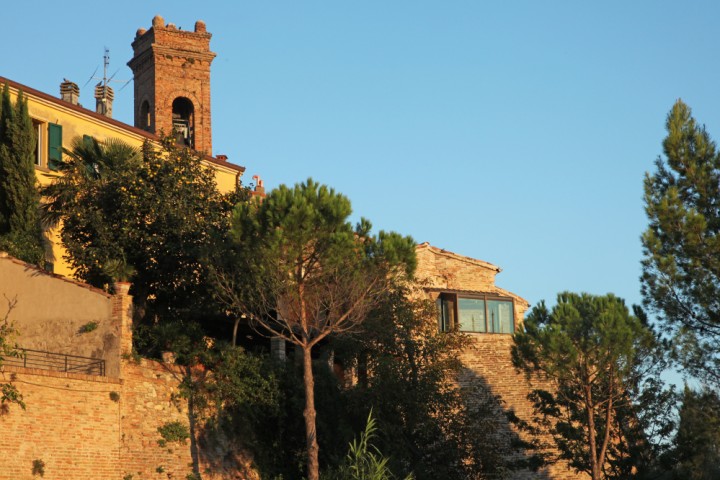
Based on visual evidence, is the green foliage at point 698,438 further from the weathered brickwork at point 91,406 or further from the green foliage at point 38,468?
the green foliage at point 38,468

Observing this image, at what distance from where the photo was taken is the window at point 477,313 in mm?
44188

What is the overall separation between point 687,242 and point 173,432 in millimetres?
14901

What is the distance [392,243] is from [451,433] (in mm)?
8047

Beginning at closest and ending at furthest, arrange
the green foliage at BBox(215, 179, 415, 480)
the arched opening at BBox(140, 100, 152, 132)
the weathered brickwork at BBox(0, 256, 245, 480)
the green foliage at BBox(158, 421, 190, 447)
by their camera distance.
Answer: the weathered brickwork at BBox(0, 256, 245, 480), the green foliage at BBox(215, 179, 415, 480), the green foliage at BBox(158, 421, 190, 447), the arched opening at BBox(140, 100, 152, 132)

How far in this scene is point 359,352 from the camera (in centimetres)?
3650

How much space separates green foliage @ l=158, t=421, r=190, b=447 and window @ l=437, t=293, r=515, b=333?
15165 millimetres

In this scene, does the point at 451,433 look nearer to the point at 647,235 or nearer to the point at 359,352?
the point at 359,352

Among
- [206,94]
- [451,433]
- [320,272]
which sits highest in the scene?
[206,94]

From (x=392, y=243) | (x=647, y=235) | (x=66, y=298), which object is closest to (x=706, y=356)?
(x=647, y=235)

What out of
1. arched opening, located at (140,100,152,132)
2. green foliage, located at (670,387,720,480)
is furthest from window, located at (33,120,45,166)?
green foliage, located at (670,387,720,480)

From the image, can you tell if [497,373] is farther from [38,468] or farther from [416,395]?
[38,468]

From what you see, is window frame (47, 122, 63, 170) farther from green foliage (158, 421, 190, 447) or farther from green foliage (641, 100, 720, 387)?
green foliage (641, 100, 720, 387)

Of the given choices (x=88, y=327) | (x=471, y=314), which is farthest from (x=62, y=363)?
(x=471, y=314)

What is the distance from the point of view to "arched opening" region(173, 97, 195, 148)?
177ft
